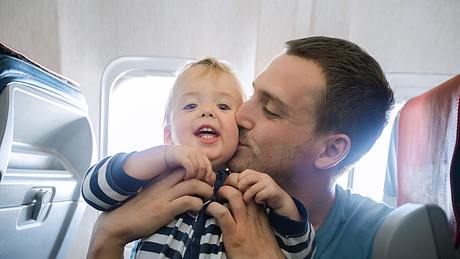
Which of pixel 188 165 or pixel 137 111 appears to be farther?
pixel 137 111

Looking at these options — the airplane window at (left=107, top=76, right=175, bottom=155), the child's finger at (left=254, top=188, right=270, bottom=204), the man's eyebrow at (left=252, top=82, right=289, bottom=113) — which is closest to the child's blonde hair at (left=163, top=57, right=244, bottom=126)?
the man's eyebrow at (left=252, top=82, right=289, bottom=113)

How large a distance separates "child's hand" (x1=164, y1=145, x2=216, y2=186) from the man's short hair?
51 cm

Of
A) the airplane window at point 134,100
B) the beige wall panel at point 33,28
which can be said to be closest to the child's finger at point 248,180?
the airplane window at point 134,100

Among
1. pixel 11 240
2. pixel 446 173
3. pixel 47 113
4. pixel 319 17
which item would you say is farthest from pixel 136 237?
pixel 319 17

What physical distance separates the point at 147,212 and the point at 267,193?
365mm

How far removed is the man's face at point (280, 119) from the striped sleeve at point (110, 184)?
0.39 meters

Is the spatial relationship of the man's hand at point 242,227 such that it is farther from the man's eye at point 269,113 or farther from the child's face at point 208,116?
the man's eye at point 269,113

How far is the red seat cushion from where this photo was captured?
0.90 m

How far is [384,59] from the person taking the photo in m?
2.10

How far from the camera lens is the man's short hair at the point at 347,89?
1291 millimetres

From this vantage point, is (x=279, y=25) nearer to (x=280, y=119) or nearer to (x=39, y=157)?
(x=280, y=119)

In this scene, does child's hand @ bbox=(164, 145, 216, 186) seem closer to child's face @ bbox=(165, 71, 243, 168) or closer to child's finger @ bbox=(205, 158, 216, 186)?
child's finger @ bbox=(205, 158, 216, 186)

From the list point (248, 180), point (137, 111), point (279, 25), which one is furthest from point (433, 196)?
point (137, 111)

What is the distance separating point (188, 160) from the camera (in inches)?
38.4
